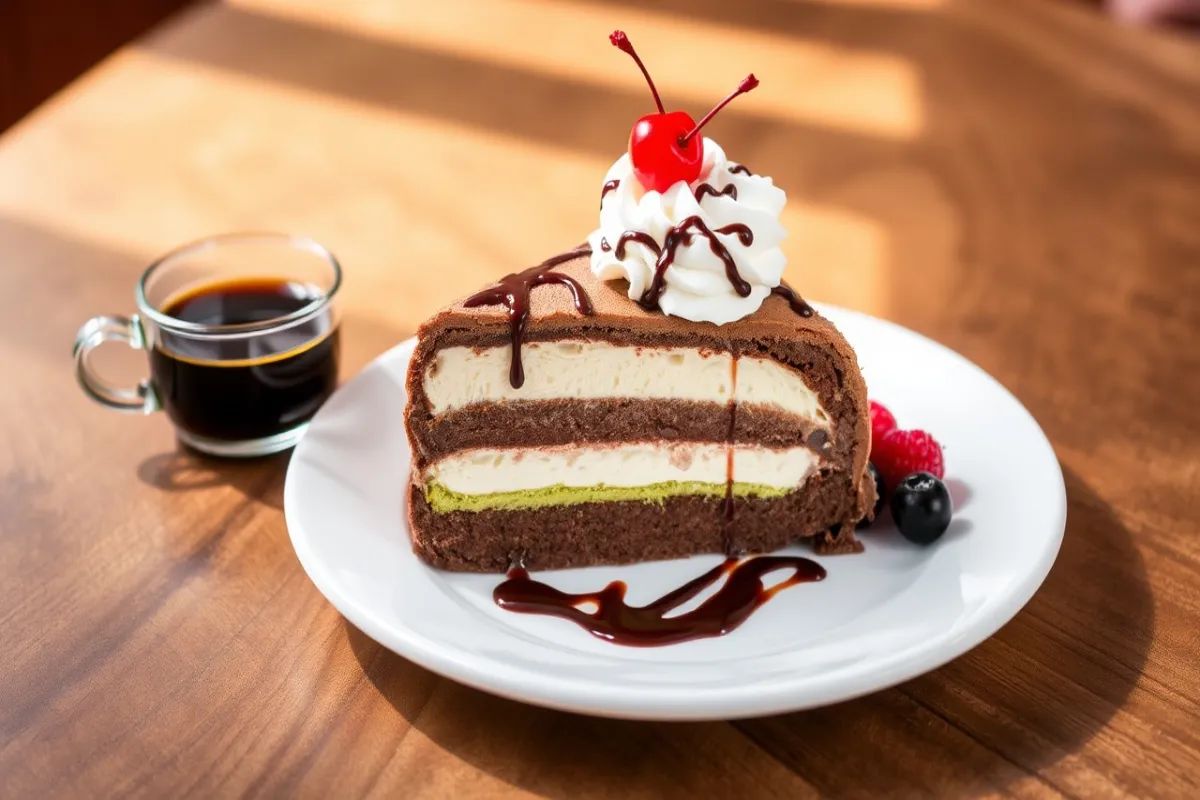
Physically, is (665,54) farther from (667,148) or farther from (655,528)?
(655,528)

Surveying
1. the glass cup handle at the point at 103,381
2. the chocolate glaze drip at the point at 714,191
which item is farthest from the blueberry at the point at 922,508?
the glass cup handle at the point at 103,381

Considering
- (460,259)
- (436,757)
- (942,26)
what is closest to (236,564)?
(436,757)

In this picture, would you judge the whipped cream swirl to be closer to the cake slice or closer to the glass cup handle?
the cake slice

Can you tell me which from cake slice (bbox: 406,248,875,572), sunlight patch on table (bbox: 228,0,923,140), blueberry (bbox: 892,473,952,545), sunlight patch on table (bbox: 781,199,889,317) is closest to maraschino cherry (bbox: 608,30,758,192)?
cake slice (bbox: 406,248,875,572)

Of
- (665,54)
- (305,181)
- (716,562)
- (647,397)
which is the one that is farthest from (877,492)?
(665,54)

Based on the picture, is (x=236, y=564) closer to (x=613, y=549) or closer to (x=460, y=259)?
(x=613, y=549)

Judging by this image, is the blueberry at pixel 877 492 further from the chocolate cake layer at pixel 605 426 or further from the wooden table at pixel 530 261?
the wooden table at pixel 530 261
